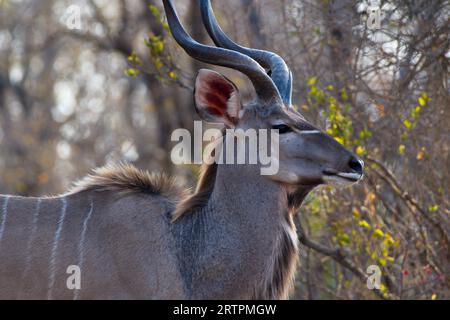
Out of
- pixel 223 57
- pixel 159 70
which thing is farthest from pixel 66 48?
pixel 223 57

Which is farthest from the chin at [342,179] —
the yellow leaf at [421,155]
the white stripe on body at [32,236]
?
the yellow leaf at [421,155]

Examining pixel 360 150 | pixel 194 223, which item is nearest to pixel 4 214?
pixel 194 223

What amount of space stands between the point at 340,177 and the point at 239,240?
51 centimetres

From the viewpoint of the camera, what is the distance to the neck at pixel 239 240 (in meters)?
4.13

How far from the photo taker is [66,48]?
18500 mm

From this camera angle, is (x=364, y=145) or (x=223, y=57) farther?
(x=364, y=145)

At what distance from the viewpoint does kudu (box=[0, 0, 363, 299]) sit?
13.5 feet

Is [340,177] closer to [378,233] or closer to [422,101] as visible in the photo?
[378,233]

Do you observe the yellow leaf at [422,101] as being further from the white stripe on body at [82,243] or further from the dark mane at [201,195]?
the white stripe on body at [82,243]

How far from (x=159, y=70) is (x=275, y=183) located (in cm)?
205

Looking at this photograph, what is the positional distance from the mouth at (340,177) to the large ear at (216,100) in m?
0.52
